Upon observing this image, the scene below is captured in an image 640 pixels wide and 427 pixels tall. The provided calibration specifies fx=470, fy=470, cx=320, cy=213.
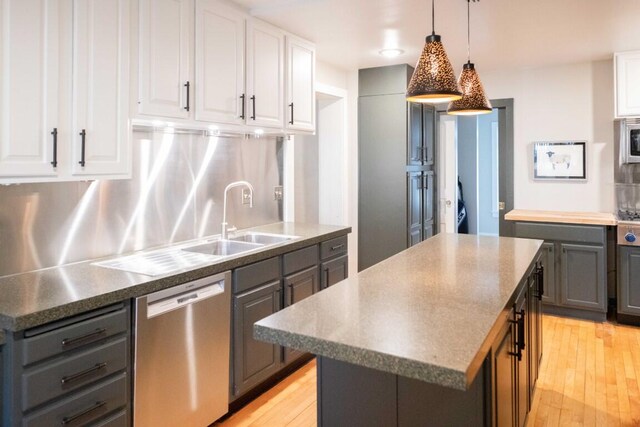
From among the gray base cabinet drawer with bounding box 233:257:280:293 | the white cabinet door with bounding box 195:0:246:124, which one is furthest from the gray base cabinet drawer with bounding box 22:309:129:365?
the white cabinet door with bounding box 195:0:246:124

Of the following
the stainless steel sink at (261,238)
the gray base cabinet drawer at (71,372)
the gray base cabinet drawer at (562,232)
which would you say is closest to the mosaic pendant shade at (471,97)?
the stainless steel sink at (261,238)

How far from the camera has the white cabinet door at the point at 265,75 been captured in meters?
3.06

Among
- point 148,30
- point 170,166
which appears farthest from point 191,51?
point 170,166

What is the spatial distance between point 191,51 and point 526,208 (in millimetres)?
3754

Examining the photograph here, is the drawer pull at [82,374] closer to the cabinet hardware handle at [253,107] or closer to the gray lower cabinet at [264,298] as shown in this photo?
the gray lower cabinet at [264,298]

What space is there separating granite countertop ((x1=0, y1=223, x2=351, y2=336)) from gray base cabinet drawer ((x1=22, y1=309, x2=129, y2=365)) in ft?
0.19

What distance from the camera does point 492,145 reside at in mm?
7777

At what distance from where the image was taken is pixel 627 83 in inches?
160

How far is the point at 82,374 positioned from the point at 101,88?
1234 mm

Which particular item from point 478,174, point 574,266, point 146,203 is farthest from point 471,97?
point 478,174

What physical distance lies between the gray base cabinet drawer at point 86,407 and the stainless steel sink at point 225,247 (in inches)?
46.2

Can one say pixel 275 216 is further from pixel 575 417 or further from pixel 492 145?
pixel 492 145

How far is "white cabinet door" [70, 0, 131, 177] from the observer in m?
2.04

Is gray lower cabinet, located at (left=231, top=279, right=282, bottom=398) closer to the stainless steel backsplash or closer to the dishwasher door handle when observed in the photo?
the dishwasher door handle
